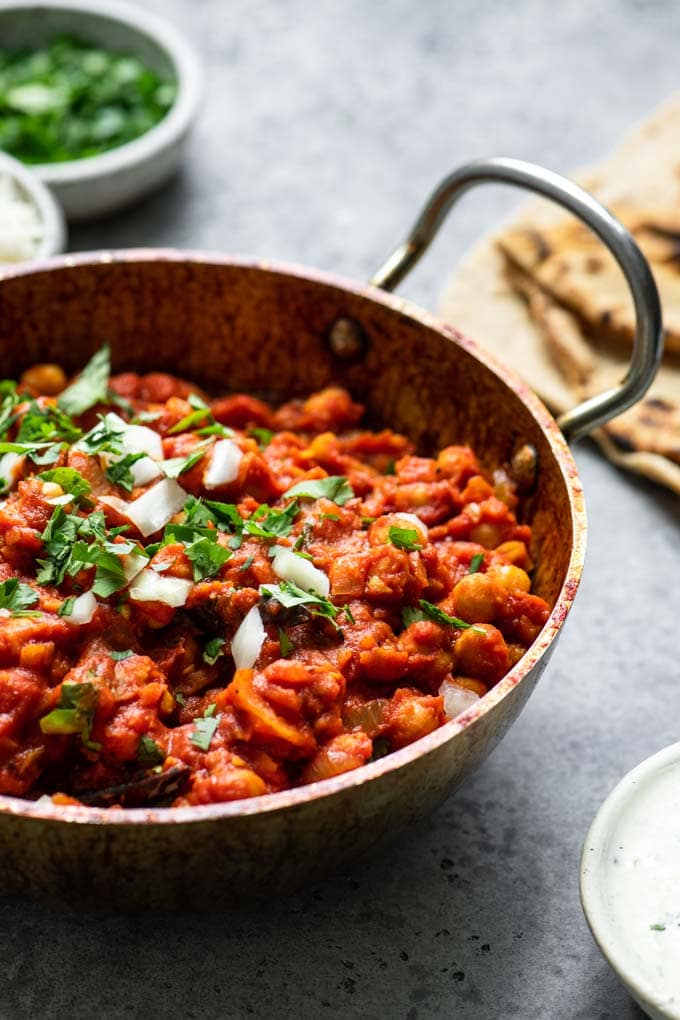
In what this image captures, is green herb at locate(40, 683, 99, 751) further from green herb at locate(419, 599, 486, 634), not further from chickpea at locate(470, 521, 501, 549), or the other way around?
chickpea at locate(470, 521, 501, 549)

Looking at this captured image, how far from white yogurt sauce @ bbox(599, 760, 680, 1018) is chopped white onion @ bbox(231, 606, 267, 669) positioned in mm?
950

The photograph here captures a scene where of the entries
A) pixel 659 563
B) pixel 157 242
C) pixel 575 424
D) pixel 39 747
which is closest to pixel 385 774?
pixel 39 747

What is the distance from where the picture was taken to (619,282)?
15.6ft

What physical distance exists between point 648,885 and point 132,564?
1428mm

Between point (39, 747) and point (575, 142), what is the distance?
14.4ft

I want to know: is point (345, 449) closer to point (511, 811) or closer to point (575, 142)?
point (511, 811)

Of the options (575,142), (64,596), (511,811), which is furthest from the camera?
(575,142)

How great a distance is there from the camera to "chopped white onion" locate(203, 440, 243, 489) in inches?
131

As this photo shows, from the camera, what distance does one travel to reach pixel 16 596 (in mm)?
2982

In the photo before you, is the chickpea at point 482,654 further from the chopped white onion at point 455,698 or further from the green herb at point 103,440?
the green herb at point 103,440

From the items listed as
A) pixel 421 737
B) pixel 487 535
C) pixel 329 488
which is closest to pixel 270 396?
pixel 329 488

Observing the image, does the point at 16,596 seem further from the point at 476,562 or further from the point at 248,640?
Answer: the point at 476,562

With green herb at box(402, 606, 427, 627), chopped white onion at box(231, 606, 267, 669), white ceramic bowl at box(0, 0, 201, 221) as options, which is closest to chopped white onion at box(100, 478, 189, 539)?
chopped white onion at box(231, 606, 267, 669)

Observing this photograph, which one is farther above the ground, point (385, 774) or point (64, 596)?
point (385, 774)
